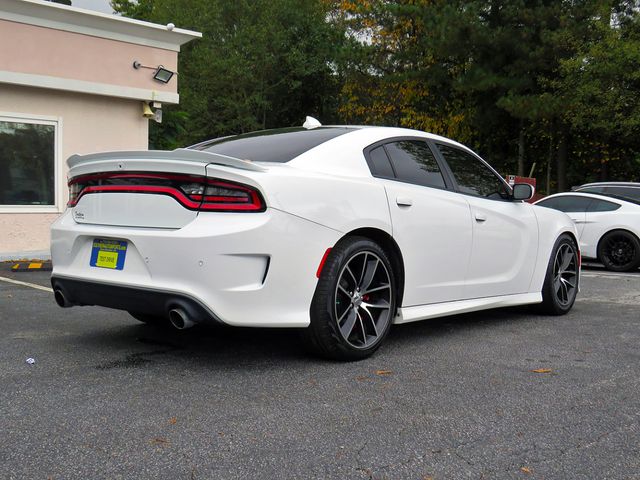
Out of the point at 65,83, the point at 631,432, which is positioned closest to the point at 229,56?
the point at 65,83

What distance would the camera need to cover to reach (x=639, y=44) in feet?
64.7

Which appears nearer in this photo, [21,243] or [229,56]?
[21,243]

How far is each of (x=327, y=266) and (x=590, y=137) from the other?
80.1 feet

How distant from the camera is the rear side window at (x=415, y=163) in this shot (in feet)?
15.9

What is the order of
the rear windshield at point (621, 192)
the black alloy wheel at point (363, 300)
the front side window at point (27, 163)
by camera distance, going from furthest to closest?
the rear windshield at point (621, 192) < the front side window at point (27, 163) < the black alloy wheel at point (363, 300)

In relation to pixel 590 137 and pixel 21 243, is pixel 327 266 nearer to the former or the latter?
pixel 21 243

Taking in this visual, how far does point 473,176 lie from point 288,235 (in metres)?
2.25

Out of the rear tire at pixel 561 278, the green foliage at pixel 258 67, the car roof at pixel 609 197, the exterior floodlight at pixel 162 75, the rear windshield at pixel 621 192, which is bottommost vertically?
the rear tire at pixel 561 278

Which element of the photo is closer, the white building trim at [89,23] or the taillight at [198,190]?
the taillight at [198,190]

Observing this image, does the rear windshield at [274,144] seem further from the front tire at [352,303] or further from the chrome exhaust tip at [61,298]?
the chrome exhaust tip at [61,298]

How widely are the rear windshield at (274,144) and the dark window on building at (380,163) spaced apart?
0.24m

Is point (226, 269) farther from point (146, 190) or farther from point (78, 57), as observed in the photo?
point (78, 57)

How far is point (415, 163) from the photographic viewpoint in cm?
503

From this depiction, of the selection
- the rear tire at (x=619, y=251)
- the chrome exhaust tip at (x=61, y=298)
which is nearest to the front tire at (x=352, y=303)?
the chrome exhaust tip at (x=61, y=298)
